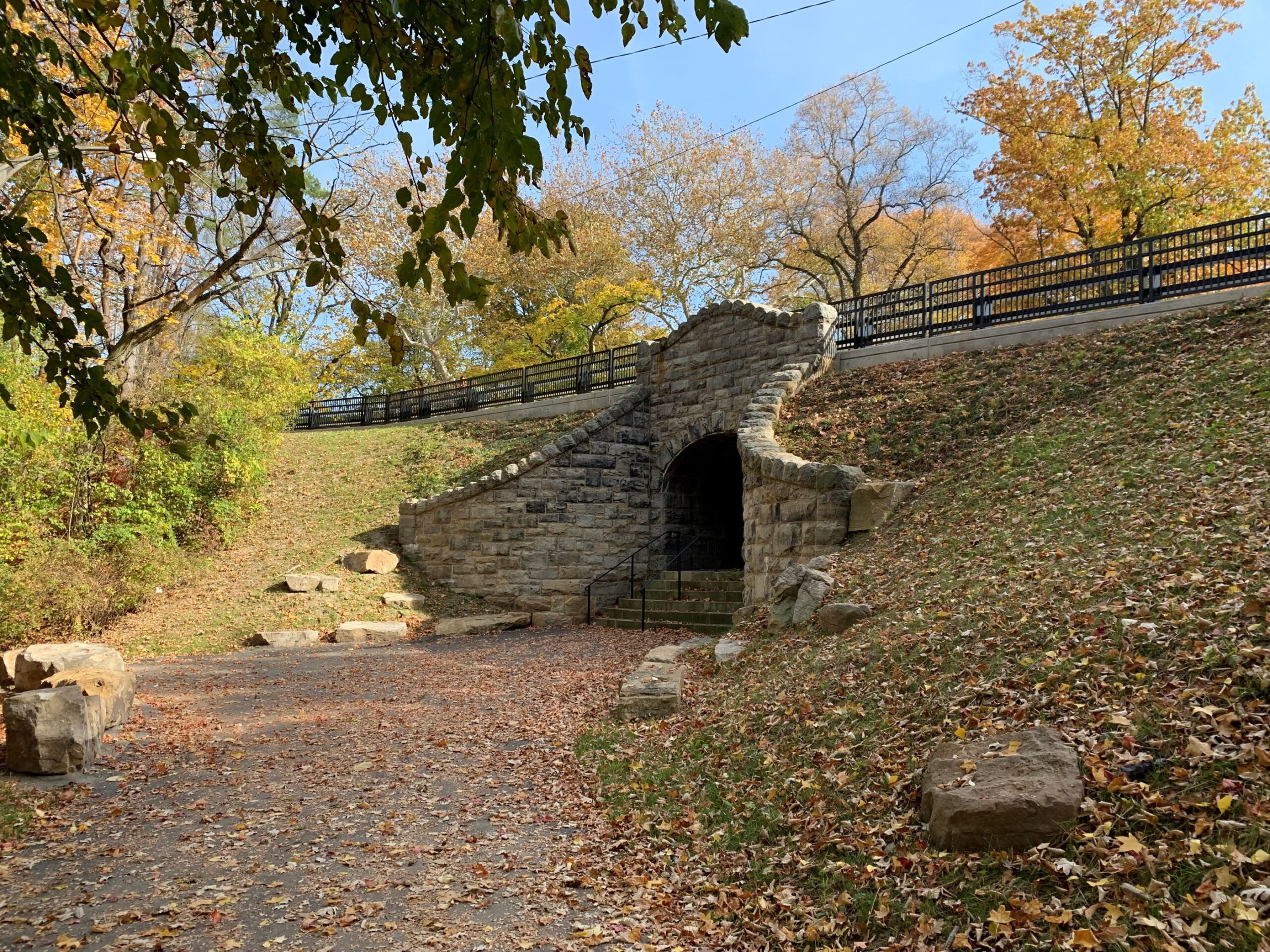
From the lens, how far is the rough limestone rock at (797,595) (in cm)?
793

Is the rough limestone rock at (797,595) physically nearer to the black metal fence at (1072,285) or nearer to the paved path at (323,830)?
the paved path at (323,830)

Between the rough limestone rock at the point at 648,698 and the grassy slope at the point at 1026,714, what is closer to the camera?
the grassy slope at the point at 1026,714

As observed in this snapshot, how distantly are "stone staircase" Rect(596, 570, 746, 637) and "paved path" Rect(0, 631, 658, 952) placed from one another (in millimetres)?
4289

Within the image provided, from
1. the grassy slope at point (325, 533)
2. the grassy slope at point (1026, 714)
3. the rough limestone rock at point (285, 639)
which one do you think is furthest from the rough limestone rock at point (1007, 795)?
the grassy slope at point (325, 533)

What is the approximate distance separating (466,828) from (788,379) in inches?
403

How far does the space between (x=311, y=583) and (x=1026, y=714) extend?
12633 mm

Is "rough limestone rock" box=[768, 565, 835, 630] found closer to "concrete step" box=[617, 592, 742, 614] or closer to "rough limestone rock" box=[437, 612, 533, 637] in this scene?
"concrete step" box=[617, 592, 742, 614]

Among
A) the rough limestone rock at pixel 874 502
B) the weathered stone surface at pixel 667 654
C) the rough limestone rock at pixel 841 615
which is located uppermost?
the rough limestone rock at pixel 874 502

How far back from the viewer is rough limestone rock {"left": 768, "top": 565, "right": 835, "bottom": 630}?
7.93m

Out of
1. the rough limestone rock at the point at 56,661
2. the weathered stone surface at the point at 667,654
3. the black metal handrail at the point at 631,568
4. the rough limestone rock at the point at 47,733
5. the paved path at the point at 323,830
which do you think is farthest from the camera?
the black metal handrail at the point at 631,568

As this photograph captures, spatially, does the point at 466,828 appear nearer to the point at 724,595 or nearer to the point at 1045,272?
the point at 724,595

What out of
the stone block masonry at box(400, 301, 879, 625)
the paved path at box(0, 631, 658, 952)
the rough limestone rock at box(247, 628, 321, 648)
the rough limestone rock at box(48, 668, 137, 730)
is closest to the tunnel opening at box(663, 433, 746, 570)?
the stone block masonry at box(400, 301, 879, 625)

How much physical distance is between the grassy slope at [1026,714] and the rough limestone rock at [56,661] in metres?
4.98

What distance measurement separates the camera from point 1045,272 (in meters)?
13.2
